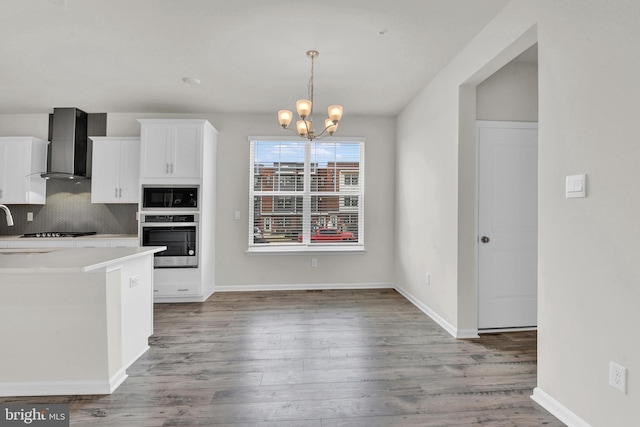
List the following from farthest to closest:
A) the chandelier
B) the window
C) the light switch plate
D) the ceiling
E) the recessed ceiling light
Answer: the window → the recessed ceiling light → the chandelier → the ceiling → the light switch plate

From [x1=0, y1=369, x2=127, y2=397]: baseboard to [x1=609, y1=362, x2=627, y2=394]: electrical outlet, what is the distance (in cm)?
288

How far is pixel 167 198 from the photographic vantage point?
4289 millimetres

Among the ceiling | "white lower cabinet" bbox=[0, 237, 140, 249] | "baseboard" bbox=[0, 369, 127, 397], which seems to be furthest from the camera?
"white lower cabinet" bbox=[0, 237, 140, 249]

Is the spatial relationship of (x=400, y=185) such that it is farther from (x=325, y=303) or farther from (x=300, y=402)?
(x=300, y=402)

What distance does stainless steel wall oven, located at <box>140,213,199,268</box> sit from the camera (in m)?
4.23

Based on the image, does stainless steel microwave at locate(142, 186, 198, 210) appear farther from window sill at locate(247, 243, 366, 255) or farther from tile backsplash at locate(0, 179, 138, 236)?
window sill at locate(247, 243, 366, 255)

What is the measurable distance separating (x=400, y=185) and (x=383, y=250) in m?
1.05

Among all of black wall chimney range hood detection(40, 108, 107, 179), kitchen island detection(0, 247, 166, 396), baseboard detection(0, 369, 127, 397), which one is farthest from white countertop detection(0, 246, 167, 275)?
black wall chimney range hood detection(40, 108, 107, 179)

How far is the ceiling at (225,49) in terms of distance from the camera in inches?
95.6

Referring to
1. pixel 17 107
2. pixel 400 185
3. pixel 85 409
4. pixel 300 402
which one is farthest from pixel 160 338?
pixel 17 107

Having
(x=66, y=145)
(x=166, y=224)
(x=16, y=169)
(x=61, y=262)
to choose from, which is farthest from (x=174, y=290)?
(x=16, y=169)

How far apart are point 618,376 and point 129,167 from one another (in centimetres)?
524

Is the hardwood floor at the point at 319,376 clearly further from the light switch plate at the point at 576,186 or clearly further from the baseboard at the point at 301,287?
the light switch plate at the point at 576,186
